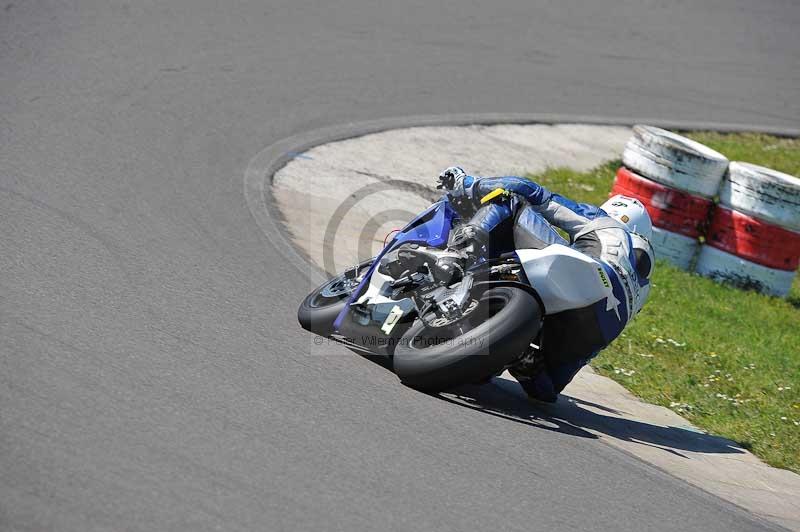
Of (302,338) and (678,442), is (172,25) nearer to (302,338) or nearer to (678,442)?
(302,338)

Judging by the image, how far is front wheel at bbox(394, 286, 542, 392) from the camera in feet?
16.3

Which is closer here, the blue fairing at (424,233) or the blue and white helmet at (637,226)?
the blue fairing at (424,233)

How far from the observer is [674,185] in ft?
31.9

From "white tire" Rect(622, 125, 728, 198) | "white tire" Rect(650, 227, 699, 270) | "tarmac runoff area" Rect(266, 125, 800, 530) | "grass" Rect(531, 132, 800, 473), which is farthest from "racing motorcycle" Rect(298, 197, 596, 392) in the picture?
"white tire" Rect(650, 227, 699, 270)

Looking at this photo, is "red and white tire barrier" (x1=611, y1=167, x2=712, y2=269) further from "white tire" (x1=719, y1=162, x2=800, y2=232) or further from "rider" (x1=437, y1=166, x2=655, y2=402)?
"rider" (x1=437, y1=166, x2=655, y2=402)

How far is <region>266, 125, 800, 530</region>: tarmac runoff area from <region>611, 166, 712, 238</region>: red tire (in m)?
1.53

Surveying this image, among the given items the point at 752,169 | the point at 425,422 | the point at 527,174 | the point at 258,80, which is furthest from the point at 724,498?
the point at 258,80

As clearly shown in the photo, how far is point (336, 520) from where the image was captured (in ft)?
12.0

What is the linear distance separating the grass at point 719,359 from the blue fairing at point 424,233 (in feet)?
6.79

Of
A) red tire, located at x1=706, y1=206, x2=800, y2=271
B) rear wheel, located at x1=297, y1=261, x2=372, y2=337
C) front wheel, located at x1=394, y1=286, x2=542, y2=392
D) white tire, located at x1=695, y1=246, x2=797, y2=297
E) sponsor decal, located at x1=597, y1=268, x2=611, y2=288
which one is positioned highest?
sponsor decal, located at x1=597, y1=268, x2=611, y2=288

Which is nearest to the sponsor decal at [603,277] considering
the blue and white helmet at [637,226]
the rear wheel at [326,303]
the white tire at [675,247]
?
the blue and white helmet at [637,226]

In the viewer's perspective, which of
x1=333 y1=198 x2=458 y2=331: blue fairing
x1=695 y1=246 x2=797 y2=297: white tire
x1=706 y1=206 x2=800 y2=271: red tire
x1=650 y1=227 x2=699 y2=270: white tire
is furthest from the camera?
x1=650 y1=227 x2=699 y2=270: white tire

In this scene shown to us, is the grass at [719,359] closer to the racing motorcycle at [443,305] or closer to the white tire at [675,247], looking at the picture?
the white tire at [675,247]

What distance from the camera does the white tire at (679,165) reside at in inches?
381
